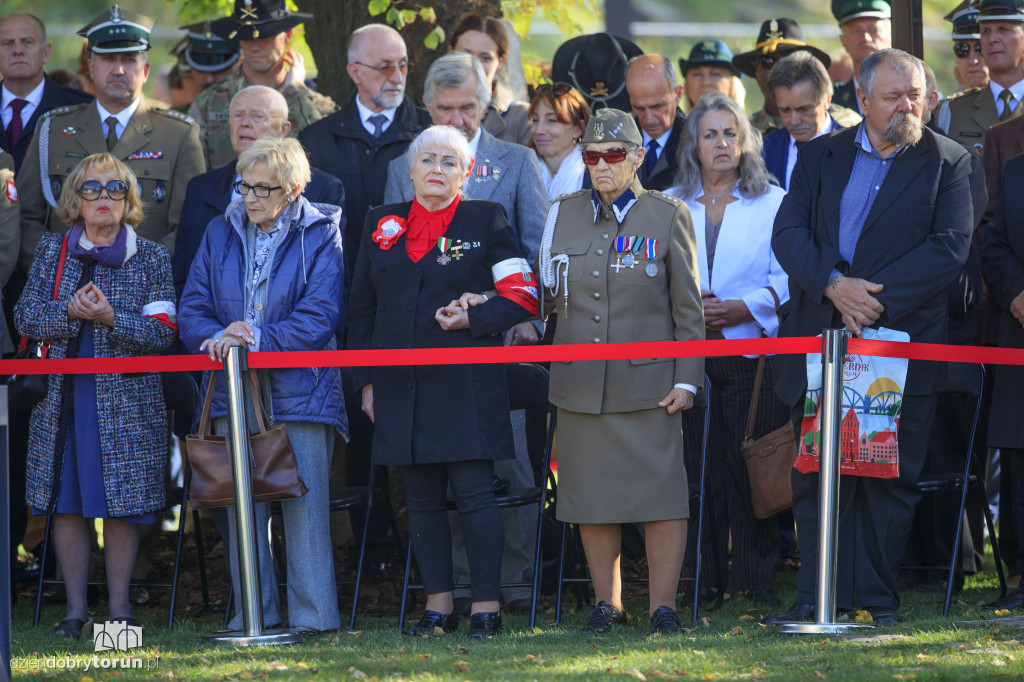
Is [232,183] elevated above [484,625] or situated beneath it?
elevated above

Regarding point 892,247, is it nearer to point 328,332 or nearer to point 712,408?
point 712,408

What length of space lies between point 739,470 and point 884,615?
3.67 ft

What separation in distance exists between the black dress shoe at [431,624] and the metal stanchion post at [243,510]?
54 cm

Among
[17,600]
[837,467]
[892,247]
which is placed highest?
[892,247]

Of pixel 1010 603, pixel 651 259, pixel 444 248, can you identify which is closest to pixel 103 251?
pixel 444 248

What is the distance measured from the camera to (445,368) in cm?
588

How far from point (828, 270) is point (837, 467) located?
2.81 ft

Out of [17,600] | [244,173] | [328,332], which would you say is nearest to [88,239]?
[244,173]

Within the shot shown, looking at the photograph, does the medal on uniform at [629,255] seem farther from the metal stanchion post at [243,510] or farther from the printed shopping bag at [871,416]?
the metal stanchion post at [243,510]

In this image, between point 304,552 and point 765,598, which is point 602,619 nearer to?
point 765,598

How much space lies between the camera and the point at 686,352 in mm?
5648

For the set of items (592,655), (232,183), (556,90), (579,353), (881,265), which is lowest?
(592,655)

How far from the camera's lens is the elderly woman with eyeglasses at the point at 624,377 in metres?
5.77

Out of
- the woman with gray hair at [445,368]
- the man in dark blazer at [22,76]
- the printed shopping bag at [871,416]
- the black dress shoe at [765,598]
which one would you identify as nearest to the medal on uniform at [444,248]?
the woman with gray hair at [445,368]
